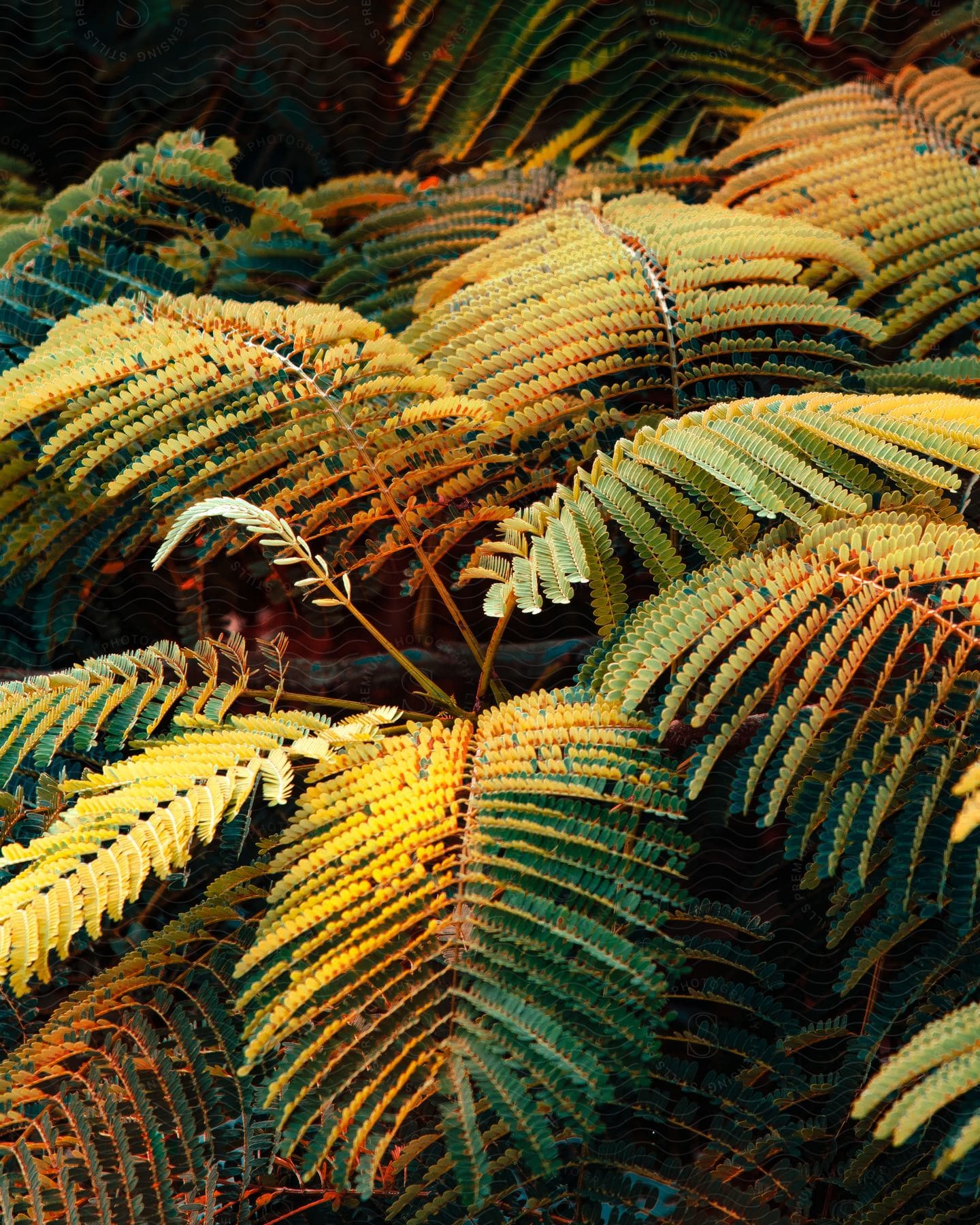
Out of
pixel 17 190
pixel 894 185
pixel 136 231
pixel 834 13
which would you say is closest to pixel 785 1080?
pixel 894 185

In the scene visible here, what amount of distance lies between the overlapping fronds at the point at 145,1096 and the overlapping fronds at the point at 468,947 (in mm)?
181

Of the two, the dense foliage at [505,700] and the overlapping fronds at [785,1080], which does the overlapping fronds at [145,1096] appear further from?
the overlapping fronds at [785,1080]

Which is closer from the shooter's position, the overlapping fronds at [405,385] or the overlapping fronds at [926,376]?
the overlapping fronds at [405,385]

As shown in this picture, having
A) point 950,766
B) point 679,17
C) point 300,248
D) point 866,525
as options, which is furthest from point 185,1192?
point 679,17

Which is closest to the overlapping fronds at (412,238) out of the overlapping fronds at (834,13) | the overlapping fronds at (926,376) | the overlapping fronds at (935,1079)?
the overlapping fronds at (834,13)

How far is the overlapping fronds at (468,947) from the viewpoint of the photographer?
2.96ft

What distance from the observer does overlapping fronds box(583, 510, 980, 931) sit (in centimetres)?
95

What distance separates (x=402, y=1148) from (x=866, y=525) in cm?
80

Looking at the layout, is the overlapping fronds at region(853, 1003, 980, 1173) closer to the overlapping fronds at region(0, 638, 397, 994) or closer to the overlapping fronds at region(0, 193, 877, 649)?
the overlapping fronds at region(0, 638, 397, 994)

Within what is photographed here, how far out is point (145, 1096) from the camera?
112 centimetres

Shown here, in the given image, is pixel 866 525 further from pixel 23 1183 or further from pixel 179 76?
pixel 179 76

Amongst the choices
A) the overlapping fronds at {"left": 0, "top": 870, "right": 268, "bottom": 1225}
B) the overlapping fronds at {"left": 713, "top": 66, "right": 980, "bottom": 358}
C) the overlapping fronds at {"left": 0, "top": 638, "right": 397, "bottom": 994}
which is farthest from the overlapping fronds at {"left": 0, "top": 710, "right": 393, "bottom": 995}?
the overlapping fronds at {"left": 713, "top": 66, "right": 980, "bottom": 358}

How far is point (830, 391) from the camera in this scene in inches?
57.7

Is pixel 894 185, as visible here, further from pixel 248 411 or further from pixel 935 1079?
pixel 935 1079
